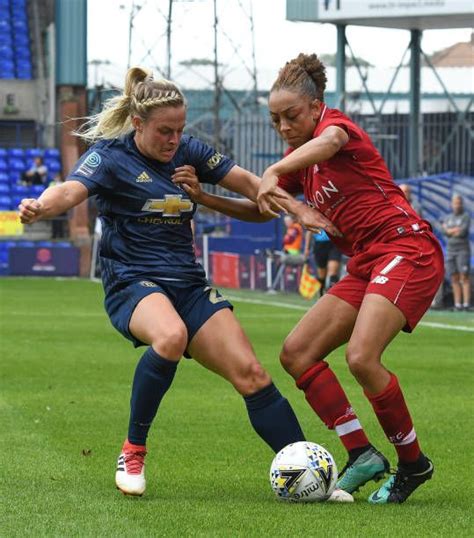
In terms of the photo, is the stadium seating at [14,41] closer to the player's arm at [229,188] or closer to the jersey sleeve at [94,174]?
the player's arm at [229,188]

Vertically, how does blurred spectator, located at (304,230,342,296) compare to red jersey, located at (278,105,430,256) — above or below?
below

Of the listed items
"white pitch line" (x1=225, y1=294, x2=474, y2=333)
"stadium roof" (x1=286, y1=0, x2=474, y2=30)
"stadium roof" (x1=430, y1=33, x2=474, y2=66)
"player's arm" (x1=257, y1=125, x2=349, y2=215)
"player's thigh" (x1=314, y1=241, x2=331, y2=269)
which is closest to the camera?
"player's arm" (x1=257, y1=125, x2=349, y2=215)

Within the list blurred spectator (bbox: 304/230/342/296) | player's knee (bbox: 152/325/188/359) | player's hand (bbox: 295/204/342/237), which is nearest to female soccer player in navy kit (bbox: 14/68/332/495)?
player's knee (bbox: 152/325/188/359)

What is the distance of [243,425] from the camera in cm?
1103

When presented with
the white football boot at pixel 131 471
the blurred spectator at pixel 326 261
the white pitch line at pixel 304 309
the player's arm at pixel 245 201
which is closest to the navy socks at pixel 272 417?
the white football boot at pixel 131 471

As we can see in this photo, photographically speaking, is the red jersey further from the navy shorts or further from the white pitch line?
the white pitch line

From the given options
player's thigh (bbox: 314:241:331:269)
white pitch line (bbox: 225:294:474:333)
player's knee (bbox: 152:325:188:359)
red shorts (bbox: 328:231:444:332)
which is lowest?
white pitch line (bbox: 225:294:474:333)

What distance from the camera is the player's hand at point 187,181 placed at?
7.83m

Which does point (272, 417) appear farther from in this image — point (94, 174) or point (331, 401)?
point (94, 174)

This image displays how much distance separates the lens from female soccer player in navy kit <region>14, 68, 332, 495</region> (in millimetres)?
7555

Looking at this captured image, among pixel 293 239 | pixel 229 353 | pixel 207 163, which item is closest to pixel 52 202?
pixel 207 163

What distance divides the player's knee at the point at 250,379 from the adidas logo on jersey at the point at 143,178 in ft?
3.49

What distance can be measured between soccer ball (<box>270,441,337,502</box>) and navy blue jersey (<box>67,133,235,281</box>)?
104 cm

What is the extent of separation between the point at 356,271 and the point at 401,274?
340mm
